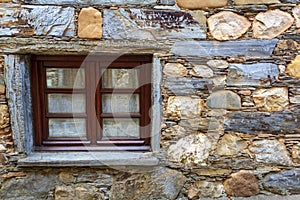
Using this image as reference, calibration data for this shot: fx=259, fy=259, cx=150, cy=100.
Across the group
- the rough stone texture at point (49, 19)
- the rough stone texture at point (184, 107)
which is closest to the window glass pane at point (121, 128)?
the rough stone texture at point (184, 107)

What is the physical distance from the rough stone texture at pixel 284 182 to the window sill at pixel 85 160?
765mm

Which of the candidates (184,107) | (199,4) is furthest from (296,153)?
(199,4)

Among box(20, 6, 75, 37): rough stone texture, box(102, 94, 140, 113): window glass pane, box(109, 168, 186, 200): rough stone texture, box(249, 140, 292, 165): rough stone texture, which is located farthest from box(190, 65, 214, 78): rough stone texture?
box(20, 6, 75, 37): rough stone texture

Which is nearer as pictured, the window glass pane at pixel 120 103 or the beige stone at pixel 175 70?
the beige stone at pixel 175 70

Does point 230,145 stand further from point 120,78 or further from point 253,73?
point 120,78

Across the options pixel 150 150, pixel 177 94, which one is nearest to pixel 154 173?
pixel 150 150

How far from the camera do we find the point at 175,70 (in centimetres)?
159

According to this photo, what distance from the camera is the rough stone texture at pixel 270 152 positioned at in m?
1.67

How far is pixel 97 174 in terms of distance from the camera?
170 centimetres

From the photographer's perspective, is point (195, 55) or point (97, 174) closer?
point (195, 55)

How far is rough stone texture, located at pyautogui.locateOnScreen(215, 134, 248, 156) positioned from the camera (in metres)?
1.67

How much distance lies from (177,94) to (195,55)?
0.86 ft

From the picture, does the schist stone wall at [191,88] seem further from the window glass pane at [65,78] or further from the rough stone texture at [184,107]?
the window glass pane at [65,78]

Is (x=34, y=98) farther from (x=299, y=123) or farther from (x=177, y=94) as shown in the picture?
(x=299, y=123)
